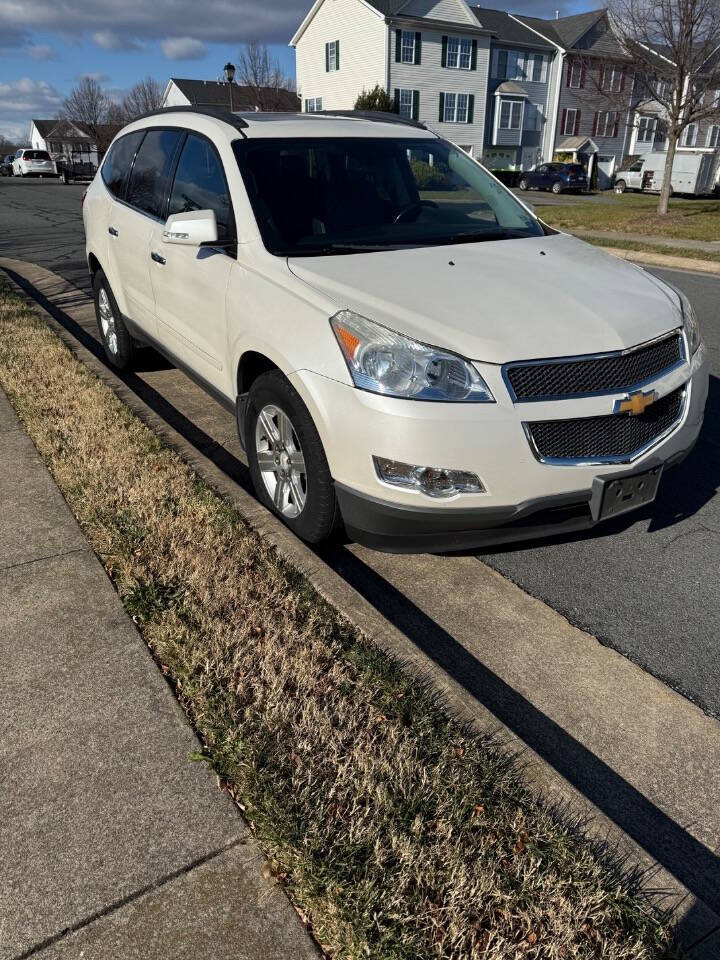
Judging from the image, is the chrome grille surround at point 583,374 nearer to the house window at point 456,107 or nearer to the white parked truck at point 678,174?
the white parked truck at point 678,174

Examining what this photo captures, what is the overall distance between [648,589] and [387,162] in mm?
2772

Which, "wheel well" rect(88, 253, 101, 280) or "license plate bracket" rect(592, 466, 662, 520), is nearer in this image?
"license plate bracket" rect(592, 466, 662, 520)

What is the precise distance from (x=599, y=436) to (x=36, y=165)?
4850cm

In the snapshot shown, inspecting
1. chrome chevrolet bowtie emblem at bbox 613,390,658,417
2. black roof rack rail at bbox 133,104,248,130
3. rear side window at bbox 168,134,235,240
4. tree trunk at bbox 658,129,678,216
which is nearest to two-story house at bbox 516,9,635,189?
tree trunk at bbox 658,129,678,216

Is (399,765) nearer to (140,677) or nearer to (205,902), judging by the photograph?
(205,902)

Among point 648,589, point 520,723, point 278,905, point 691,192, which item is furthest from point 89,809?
point 691,192

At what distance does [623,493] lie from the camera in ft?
10.1

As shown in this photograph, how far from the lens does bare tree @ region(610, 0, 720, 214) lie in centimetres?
1792

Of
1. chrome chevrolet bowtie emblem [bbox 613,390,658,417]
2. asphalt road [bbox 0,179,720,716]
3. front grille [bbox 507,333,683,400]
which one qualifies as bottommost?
asphalt road [bbox 0,179,720,716]

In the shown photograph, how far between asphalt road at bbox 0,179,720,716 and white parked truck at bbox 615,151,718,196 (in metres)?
35.4

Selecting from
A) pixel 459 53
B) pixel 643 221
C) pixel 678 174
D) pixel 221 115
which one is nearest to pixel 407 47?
pixel 459 53

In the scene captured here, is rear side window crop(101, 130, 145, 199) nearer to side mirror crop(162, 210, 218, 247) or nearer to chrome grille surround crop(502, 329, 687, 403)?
side mirror crop(162, 210, 218, 247)

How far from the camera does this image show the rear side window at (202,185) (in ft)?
13.0

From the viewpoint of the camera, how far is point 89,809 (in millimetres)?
2107
